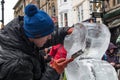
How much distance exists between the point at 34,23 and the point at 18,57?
10.5 inches

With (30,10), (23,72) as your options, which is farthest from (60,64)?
(30,10)

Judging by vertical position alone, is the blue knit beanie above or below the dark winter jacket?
above

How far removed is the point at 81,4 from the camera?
36688 millimetres

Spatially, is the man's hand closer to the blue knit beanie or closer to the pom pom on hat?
the blue knit beanie

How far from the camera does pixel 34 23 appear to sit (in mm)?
3045

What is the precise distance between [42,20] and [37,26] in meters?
0.06

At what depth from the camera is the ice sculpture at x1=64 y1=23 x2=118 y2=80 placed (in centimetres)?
330

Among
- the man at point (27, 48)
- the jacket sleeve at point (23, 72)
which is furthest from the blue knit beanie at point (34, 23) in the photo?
the jacket sleeve at point (23, 72)

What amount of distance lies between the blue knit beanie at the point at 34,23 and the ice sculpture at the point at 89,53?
0.98 feet

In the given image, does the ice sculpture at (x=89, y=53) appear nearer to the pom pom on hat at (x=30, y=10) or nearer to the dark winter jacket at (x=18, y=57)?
the dark winter jacket at (x=18, y=57)

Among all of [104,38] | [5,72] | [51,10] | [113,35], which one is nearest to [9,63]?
[5,72]

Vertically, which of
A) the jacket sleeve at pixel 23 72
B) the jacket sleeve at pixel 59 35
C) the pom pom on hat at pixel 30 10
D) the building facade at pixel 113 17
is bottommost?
the jacket sleeve at pixel 23 72

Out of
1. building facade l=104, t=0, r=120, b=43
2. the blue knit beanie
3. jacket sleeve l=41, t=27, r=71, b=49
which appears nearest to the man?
the blue knit beanie

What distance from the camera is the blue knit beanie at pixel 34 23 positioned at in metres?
3.04
